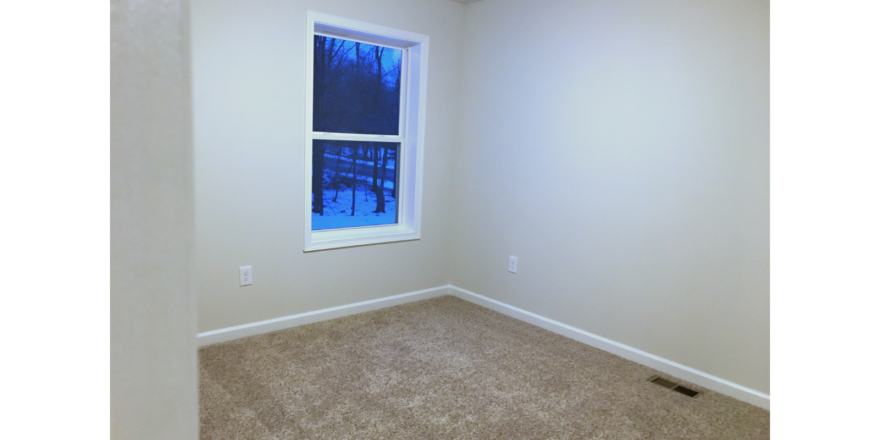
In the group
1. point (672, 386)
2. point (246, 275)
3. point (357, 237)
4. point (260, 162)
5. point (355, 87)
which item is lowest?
point (672, 386)

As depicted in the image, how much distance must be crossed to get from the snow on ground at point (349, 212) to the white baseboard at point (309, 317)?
1.75ft

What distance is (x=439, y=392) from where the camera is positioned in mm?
2633

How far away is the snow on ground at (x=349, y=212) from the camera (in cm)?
375

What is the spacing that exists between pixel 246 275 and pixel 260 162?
63 centimetres

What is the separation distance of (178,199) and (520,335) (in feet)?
11.3

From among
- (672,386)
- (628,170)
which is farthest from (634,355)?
(628,170)

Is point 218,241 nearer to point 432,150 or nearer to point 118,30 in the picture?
point 432,150

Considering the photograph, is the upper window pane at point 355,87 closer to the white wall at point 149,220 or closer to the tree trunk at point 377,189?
the tree trunk at point 377,189

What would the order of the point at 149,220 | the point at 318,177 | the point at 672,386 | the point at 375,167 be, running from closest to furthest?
the point at 149,220
the point at 672,386
the point at 318,177
the point at 375,167

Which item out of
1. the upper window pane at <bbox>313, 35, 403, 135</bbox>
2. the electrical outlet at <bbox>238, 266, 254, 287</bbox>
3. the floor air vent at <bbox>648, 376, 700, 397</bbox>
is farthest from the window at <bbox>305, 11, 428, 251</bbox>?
the floor air vent at <bbox>648, 376, 700, 397</bbox>

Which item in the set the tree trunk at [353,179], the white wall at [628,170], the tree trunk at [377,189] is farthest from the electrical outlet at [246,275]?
the white wall at [628,170]

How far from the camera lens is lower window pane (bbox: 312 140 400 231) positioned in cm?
369

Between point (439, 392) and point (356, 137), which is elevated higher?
point (356, 137)

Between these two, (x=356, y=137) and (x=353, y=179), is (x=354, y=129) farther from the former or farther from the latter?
(x=353, y=179)
